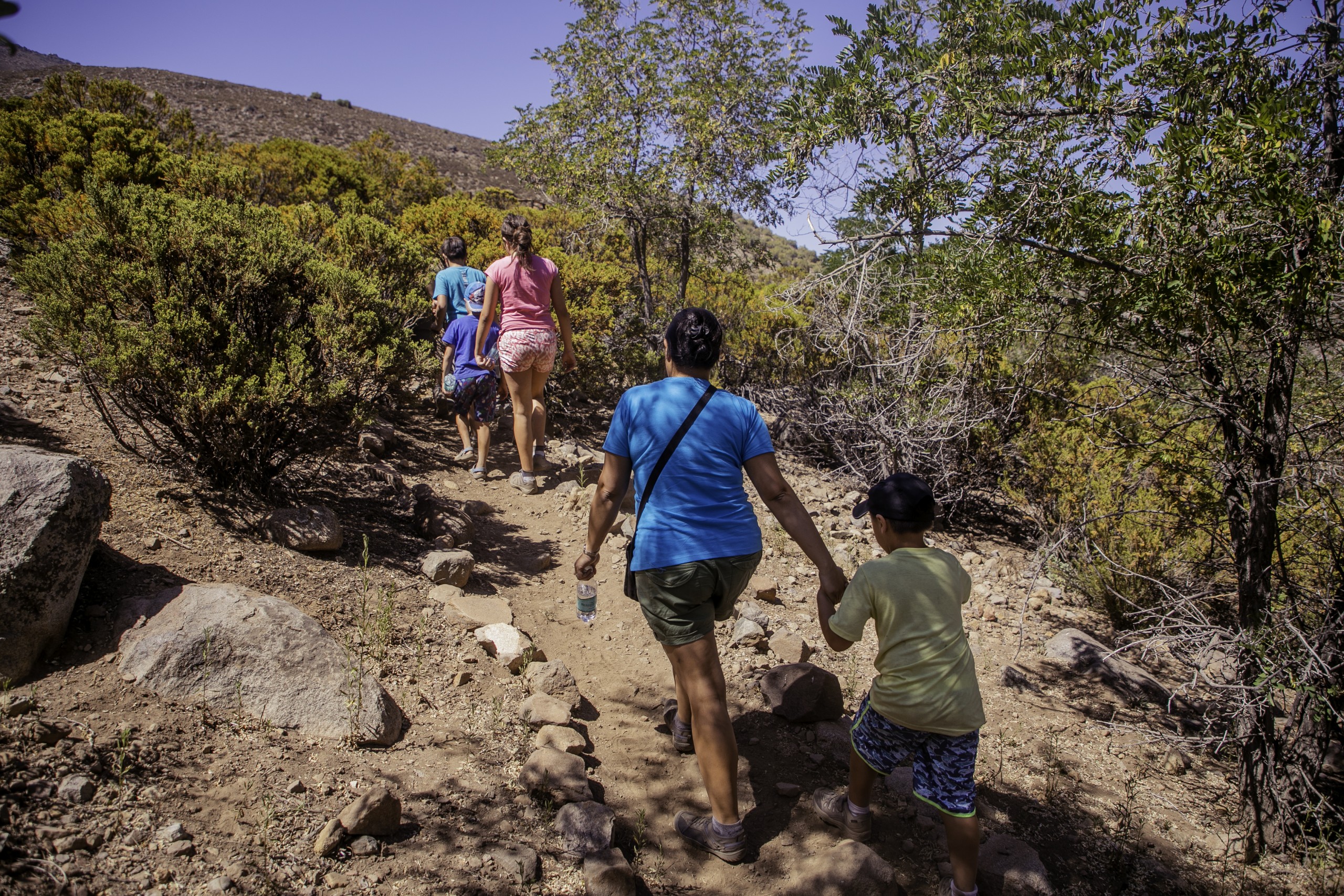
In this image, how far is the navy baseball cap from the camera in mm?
2285

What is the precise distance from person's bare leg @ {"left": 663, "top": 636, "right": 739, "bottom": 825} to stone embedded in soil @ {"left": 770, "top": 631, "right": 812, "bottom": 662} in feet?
5.23

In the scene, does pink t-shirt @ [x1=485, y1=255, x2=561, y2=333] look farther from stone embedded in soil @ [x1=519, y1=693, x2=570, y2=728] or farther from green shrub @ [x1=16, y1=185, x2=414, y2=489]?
stone embedded in soil @ [x1=519, y1=693, x2=570, y2=728]

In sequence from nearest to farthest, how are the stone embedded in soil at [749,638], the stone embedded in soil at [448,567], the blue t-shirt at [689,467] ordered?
the blue t-shirt at [689,467]
the stone embedded in soil at [448,567]
the stone embedded in soil at [749,638]

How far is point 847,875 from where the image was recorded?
2.32m

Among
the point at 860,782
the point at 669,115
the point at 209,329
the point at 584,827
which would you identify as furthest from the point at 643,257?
the point at 584,827

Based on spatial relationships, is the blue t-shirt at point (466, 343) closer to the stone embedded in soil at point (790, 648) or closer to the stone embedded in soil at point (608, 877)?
the stone embedded in soil at point (790, 648)

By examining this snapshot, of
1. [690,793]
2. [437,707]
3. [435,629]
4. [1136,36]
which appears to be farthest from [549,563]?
[1136,36]

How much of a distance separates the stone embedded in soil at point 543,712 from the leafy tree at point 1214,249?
8.30 feet

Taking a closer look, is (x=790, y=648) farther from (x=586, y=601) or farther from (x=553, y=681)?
(x=586, y=601)

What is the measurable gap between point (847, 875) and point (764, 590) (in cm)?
237

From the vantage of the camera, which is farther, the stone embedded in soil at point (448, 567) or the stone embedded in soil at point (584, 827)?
the stone embedded in soil at point (448, 567)

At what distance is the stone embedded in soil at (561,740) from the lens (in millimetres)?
2854

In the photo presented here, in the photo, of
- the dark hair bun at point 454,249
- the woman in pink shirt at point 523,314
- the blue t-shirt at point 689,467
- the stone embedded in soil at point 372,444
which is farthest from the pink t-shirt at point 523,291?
the blue t-shirt at point 689,467

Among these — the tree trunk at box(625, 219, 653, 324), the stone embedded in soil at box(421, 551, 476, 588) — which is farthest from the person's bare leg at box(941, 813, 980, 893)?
the tree trunk at box(625, 219, 653, 324)
